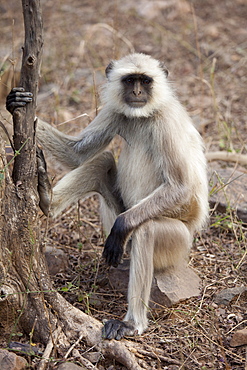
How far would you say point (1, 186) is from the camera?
2.92 metres

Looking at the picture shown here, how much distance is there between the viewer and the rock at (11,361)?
2754mm

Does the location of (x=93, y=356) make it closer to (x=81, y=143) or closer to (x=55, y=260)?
(x=55, y=260)

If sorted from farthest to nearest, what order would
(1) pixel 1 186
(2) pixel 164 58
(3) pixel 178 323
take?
(2) pixel 164 58, (3) pixel 178 323, (1) pixel 1 186

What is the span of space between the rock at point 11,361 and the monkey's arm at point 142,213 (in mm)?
943

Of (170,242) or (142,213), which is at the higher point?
(142,213)

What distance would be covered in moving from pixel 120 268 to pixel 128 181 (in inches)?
26.8

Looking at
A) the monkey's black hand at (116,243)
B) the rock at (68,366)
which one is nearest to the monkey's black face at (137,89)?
the monkey's black hand at (116,243)

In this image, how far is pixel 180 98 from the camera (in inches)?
279

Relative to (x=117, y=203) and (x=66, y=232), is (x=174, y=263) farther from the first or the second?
(x=66, y=232)

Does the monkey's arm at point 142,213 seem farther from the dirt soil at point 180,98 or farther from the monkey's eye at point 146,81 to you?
the monkey's eye at point 146,81

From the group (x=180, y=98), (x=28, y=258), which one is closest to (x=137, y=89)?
(x=28, y=258)

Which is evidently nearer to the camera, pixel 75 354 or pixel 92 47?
pixel 75 354

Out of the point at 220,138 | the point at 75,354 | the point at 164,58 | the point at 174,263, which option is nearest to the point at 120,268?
the point at 174,263

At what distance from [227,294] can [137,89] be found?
158cm
